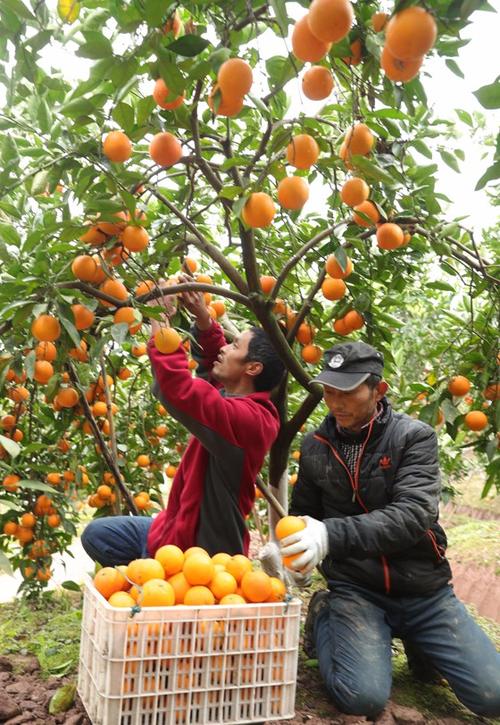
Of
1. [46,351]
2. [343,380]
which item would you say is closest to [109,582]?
[46,351]

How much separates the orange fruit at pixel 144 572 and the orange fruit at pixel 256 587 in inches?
8.7

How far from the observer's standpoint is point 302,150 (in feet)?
4.96

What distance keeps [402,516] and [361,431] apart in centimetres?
39

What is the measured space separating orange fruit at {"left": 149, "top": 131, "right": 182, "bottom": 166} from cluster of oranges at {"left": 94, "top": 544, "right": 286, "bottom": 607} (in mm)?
1019

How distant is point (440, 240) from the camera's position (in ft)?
6.79

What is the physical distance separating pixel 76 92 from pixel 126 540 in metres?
1.55

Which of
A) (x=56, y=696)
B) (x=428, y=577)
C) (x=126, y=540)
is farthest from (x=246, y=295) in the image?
(x=56, y=696)

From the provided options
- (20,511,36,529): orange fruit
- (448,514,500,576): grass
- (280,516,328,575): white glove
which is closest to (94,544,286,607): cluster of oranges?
(280,516,328,575): white glove

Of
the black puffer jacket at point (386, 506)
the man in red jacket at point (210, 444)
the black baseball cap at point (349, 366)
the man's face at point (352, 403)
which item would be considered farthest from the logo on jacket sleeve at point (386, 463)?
the man in red jacket at point (210, 444)

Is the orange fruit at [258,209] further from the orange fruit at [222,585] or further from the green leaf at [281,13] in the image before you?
the orange fruit at [222,585]

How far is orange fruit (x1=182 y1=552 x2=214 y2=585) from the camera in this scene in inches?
65.3

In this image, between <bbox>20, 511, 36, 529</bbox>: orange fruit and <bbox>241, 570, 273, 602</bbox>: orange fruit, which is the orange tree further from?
<bbox>241, 570, 273, 602</bbox>: orange fruit

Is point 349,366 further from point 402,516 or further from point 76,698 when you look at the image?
point 76,698

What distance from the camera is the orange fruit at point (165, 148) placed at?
160 cm
